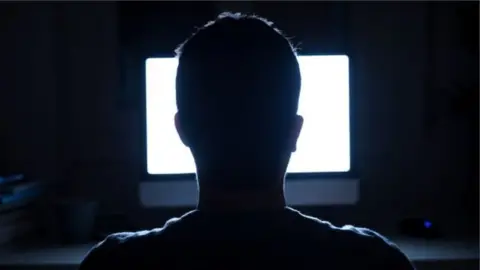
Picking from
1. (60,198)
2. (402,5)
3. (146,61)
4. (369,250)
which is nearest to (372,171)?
(402,5)

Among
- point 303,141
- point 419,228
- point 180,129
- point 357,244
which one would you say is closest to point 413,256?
point 419,228

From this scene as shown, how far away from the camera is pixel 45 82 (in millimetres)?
2006

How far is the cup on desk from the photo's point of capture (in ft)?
5.84

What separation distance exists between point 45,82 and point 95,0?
29 centimetres

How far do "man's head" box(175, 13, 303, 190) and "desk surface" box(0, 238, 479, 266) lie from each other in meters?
0.88

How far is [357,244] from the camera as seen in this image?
2.48ft

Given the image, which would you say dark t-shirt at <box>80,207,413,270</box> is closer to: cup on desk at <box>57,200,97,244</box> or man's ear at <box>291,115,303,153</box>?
man's ear at <box>291,115,303,153</box>

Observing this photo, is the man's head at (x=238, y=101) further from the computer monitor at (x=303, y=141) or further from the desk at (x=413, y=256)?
the computer monitor at (x=303, y=141)

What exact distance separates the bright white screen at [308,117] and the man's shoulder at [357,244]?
1.05m

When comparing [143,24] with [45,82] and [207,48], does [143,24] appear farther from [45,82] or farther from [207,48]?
[207,48]

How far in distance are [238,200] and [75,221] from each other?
1.13 meters

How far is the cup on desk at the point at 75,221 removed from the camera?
178 cm

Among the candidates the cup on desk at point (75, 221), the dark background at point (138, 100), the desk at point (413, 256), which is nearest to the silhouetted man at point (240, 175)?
the desk at point (413, 256)

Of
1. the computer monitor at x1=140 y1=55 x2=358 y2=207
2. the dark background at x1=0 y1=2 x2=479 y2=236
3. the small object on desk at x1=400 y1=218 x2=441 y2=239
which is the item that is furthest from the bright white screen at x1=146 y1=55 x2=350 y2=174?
the small object on desk at x1=400 y1=218 x2=441 y2=239
